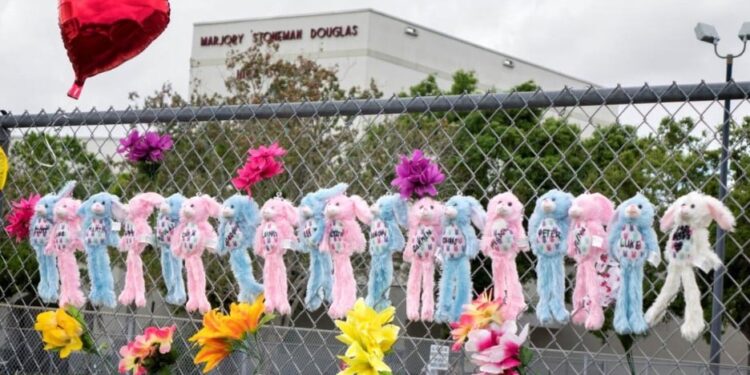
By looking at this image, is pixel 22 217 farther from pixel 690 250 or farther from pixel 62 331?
pixel 690 250

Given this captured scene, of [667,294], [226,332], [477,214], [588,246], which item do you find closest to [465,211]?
[477,214]

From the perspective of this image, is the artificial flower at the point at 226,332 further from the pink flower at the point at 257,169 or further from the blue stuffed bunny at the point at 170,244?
the blue stuffed bunny at the point at 170,244

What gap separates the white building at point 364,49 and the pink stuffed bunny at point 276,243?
67.4 feet

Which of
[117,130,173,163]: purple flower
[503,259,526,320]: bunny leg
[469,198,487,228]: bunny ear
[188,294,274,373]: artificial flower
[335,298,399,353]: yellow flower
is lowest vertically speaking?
[188,294,274,373]: artificial flower

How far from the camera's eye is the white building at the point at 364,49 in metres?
24.7

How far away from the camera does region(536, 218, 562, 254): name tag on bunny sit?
105 inches

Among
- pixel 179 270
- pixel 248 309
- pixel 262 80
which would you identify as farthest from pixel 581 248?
pixel 262 80

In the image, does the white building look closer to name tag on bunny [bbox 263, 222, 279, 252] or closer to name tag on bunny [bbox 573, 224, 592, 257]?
name tag on bunny [bbox 263, 222, 279, 252]

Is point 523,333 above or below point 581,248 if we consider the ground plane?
below

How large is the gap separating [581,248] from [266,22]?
24.2 m

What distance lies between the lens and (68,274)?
352 centimetres

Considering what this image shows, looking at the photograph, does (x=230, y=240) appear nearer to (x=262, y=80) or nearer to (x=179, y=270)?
(x=179, y=270)

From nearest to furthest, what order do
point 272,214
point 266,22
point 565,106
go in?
1. point 565,106
2. point 272,214
3. point 266,22

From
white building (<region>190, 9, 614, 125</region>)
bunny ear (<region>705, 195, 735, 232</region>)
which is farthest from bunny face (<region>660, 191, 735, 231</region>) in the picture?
white building (<region>190, 9, 614, 125</region>)
